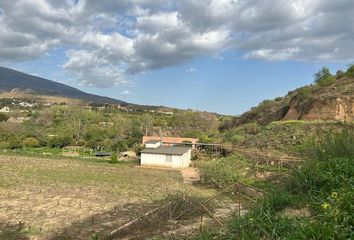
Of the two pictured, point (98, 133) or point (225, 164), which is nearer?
point (225, 164)

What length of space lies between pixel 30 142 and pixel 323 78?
3773 centimetres

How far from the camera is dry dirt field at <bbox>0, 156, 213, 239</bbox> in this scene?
12.2 m

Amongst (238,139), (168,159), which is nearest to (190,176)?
(168,159)

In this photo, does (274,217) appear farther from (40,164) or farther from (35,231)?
(40,164)

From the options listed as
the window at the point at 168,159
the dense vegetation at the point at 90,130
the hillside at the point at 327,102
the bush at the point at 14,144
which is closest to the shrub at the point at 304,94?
the hillside at the point at 327,102

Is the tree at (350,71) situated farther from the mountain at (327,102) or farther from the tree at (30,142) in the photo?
the tree at (30,142)

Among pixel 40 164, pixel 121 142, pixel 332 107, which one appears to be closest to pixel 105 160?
pixel 40 164

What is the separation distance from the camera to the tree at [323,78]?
140ft

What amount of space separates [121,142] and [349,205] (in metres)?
49.8

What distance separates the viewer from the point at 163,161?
36.6 m

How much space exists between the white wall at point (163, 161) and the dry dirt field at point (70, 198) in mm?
5559

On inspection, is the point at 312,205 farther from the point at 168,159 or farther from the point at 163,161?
the point at 163,161

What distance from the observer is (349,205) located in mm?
4531

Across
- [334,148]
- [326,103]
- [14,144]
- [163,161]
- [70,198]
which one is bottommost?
[70,198]
